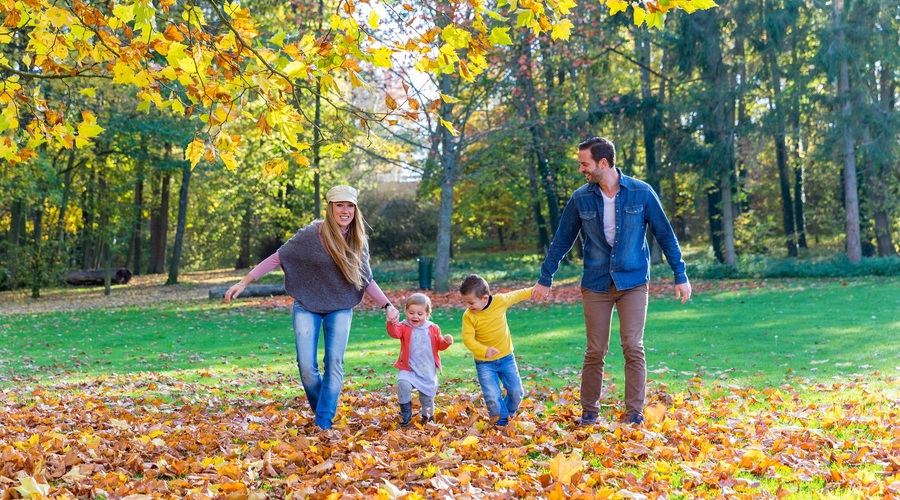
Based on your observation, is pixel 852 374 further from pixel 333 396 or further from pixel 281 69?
pixel 281 69

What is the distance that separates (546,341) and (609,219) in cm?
715

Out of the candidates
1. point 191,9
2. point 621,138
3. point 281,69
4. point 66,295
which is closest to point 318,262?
point 281,69

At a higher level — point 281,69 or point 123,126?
point 123,126

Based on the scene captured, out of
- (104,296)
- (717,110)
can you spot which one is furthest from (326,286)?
(104,296)

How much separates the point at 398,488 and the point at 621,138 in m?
23.8

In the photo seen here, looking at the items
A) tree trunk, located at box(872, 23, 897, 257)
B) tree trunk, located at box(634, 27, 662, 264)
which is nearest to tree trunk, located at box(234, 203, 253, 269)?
tree trunk, located at box(634, 27, 662, 264)

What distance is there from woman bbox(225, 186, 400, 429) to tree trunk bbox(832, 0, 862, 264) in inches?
821

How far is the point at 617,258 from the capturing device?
5.72 meters

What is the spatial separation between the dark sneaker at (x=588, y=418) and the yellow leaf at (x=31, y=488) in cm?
356

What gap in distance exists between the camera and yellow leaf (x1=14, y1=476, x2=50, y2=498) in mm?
4062

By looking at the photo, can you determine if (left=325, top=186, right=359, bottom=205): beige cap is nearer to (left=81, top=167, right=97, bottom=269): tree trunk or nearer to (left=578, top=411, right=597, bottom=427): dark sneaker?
(left=578, top=411, right=597, bottom=427): dark sneaker

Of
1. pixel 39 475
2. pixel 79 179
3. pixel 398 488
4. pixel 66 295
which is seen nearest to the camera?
pixel 398 488

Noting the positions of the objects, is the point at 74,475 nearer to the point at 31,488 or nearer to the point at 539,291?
the point at 31,488

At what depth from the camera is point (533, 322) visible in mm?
15656
